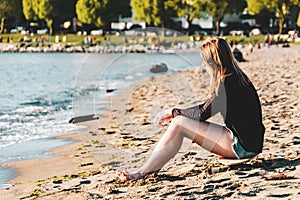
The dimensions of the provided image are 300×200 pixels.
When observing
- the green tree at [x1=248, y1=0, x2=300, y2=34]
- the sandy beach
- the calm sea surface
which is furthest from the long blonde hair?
the green tree at [x1=248, y1=0, x2=300, y2=34]

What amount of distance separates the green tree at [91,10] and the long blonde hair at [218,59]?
6064 cm

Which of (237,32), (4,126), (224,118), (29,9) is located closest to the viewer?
(224,118)

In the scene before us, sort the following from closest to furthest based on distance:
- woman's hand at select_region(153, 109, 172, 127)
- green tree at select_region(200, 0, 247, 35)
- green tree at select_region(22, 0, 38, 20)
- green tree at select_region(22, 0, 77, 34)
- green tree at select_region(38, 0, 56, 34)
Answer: woman's hand at select_region(153, 109, 172, 127) → green tree at select_region(200, 0, 247, 35) → green tree at select_region(38, 0, 56, 34) → green tree at select_region(22, 0, 77, 34) → green tree at select_region(22, 0, 38, 20)

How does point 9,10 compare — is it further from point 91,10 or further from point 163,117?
point 163,117

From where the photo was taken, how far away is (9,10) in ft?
243

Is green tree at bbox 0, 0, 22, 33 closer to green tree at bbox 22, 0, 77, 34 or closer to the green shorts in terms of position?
green tree at bbox 22, 0, 77, 34

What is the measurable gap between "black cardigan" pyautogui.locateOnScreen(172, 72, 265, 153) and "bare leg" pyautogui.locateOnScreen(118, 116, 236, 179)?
0.27 feet

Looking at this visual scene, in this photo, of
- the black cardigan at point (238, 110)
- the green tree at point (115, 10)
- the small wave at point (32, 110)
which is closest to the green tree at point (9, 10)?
the green tree at point (115, 10)

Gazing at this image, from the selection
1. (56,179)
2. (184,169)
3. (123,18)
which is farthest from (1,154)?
(123,18)

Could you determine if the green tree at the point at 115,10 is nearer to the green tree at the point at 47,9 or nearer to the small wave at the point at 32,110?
the green tree at the point at 47,9

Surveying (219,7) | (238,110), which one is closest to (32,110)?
(238,110)

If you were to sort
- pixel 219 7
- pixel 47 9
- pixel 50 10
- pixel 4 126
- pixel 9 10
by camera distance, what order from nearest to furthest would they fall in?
pixel 4 126
pixel 219 7
pixel 50 10
pixel 47 9
pixel 9 10

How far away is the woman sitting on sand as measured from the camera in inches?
207

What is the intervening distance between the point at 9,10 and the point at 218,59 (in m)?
71.8
